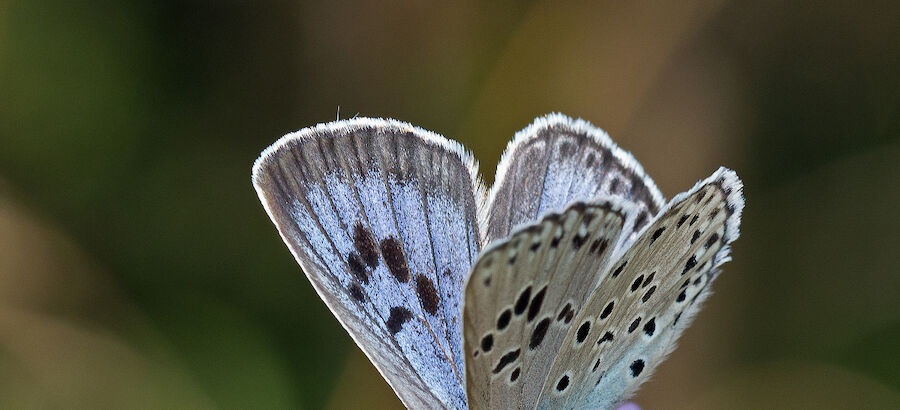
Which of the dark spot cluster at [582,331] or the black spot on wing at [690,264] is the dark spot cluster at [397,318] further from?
the black spot on wing at [690,264]

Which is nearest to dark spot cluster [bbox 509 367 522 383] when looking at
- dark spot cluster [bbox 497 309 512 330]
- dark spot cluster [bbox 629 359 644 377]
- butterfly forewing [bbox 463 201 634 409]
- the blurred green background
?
butterfly forewing [bbox 463 201 634 409]

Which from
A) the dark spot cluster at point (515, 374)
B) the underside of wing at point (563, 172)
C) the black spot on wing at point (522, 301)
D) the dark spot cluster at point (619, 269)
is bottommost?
the dark spot cluster at point (515, 374)

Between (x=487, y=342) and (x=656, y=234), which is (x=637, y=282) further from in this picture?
(x=487, y=342)

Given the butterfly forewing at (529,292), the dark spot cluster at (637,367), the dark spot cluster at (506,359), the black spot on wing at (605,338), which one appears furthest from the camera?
the dark spot cluster at (637,367)

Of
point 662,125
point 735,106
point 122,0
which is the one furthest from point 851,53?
point 122,0

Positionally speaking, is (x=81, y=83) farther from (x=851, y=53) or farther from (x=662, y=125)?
(x=851, y=53)

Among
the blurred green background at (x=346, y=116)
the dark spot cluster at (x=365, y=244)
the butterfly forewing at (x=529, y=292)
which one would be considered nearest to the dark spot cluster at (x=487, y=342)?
the butterfly forewing at (x=529, y=292)
